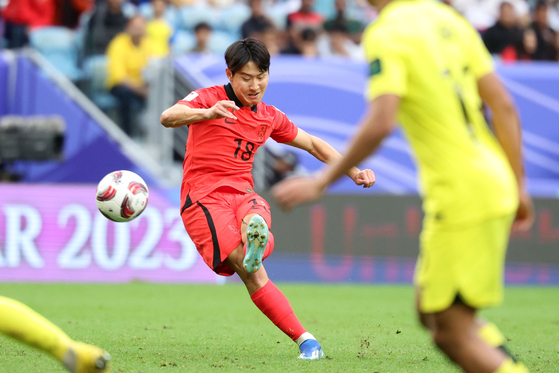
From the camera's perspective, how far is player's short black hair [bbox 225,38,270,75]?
502cm

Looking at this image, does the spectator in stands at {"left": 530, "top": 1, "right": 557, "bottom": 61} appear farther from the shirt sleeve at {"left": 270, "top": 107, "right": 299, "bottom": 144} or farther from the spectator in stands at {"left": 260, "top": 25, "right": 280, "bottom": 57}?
the shirt sleeve at {"left": 270, "top": 107, "right": 299, "bottom": 144}

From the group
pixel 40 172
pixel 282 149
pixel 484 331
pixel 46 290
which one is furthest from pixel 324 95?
pixel 484 331

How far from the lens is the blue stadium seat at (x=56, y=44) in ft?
44.7

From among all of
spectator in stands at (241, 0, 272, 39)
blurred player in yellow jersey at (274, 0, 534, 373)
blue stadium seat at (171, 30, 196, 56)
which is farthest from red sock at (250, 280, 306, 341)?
blue stadium seat at (171, 30, 196, 56)

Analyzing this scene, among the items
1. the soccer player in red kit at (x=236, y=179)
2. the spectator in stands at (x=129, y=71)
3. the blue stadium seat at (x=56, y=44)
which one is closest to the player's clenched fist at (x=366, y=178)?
the soccer player in red kit at (x=236, y=179)

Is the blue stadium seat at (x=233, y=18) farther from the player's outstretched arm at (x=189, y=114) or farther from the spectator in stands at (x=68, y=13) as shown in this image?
the player's outstretched arm at (x=189, y=114)

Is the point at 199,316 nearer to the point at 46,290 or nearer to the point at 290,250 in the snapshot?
the point at 46,290

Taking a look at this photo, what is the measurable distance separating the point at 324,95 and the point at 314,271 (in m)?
3.51

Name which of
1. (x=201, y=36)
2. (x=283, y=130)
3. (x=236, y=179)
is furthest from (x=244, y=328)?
(x=201, y=36)

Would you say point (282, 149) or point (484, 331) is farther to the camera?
point (282, 149)

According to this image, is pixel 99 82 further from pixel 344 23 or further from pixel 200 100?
pixel 200 100

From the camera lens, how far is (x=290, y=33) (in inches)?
569

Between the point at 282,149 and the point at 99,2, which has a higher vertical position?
the point at 99,2

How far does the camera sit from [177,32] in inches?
583
